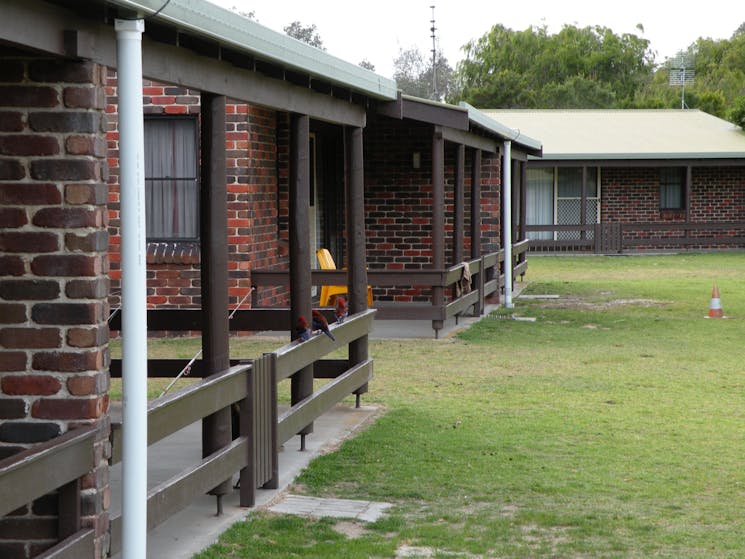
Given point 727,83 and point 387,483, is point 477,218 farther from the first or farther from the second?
point 727,83

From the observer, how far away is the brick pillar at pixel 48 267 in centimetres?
491

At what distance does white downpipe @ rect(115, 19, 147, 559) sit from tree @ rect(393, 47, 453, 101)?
89.7 m

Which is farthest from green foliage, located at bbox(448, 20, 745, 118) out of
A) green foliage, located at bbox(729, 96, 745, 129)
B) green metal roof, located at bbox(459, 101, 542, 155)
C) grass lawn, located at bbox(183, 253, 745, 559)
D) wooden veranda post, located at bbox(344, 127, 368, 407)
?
wooden veranda post, located at bbox(344, 127, 368, 407)

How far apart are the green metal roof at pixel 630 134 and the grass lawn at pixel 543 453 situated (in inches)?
717

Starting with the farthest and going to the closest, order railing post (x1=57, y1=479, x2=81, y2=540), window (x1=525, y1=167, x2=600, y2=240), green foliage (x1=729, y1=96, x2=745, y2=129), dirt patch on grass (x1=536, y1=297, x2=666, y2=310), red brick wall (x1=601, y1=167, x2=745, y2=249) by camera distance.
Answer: green foliage (x1=729, y1=96, x2=745, y2=129), window (x1=525, y1=167, x2=600, y2=240), red brick wall (x1=601, y1=167, x2=745, y2=249), dirt patch on grass (x1=536, y1=297, x2=666, y2=310), railing post (x1=57, y1=479, x2=81, y2=540)

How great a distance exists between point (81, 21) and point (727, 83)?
77.0 metres

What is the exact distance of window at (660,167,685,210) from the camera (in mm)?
35531

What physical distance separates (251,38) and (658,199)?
98.7 ft

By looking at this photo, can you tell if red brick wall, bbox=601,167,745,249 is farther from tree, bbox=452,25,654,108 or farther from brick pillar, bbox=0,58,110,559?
tree, bbox=452,25,654,108

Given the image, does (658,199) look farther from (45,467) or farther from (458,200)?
(45,467)

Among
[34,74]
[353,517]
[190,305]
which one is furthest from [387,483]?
[190,305]

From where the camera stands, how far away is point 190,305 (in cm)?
1494

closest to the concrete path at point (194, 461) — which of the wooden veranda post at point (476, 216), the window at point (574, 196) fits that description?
the wooden veranda post at point (476, 216)

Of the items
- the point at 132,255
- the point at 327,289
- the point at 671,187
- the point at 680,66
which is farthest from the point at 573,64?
the point at 132,255
